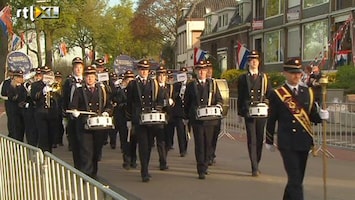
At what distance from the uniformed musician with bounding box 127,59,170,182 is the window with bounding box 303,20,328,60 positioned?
79.7 feet

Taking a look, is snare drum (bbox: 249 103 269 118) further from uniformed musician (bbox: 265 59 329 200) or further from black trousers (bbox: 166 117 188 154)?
black trousers (bbox: 166 117 188 154)

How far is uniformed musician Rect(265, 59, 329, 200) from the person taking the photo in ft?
21.7

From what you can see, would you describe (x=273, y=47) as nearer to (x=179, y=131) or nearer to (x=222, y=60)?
(x=222, y=60)

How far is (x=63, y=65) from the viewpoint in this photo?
58.7m

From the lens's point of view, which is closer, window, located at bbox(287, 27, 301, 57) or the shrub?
the shrub

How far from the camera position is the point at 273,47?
41.4 meters

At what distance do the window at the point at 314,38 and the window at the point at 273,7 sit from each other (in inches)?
195

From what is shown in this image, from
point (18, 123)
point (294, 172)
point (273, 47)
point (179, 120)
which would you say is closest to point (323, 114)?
point (294, 172)

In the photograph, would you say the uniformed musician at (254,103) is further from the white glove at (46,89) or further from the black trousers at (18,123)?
the black trousers at (18,123)

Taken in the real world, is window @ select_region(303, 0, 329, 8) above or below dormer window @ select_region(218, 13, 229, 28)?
below

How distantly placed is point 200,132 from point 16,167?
3.80 metres

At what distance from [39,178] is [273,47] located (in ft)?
123

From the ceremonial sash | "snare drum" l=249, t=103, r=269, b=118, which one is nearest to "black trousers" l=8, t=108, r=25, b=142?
"snare drum" l=249, t=103, r=269, b=118

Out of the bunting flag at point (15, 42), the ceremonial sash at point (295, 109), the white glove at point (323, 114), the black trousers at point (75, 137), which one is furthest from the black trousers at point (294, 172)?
the bunting flag at point (15, 42)
